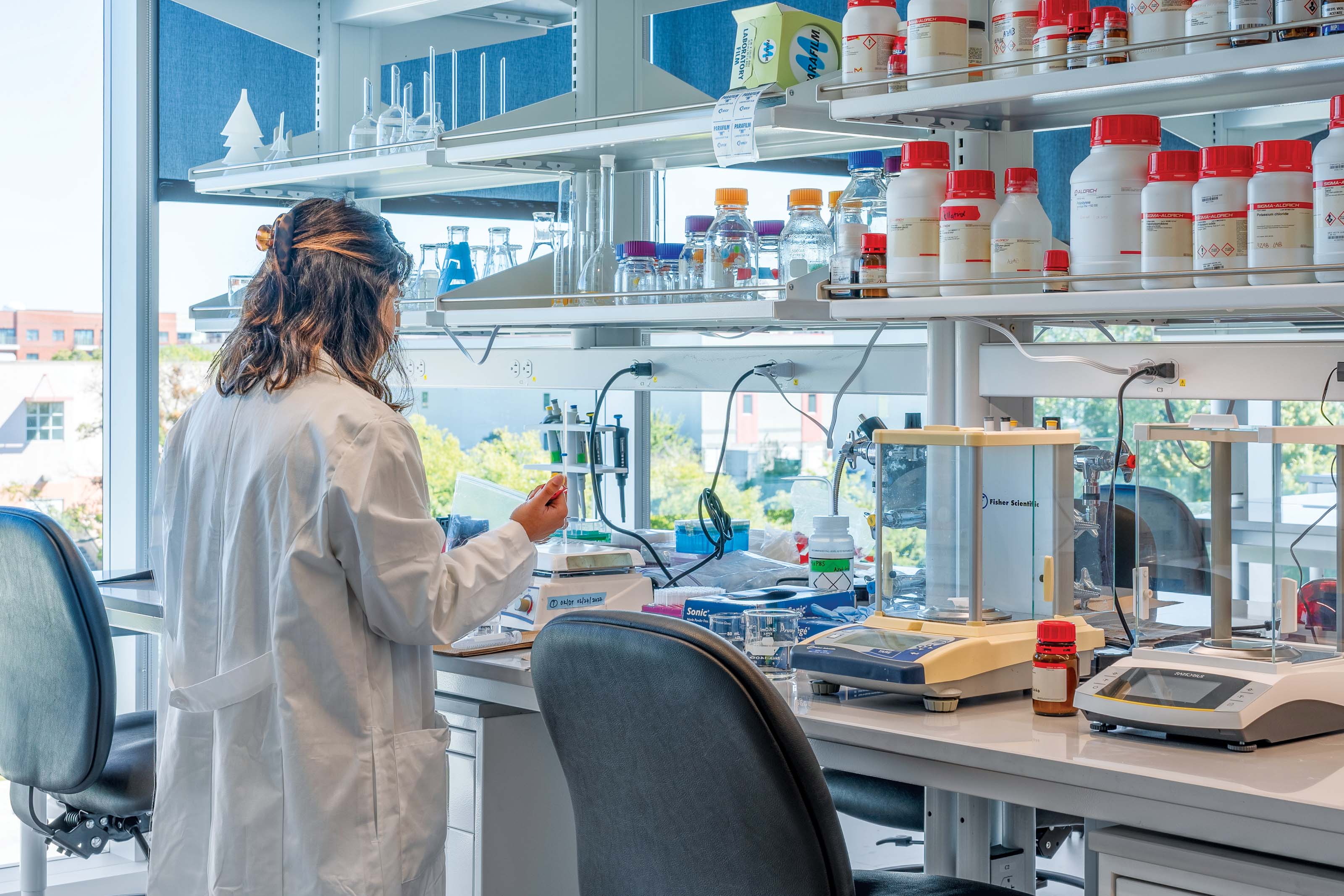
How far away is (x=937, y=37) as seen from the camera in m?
1.87

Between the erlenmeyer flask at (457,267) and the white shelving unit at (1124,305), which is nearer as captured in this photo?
the white shelving unit at (1124,305)

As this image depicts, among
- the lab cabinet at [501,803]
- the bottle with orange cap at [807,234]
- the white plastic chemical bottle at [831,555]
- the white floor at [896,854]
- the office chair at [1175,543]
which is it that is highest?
the bottle with orange cap at [807,234]

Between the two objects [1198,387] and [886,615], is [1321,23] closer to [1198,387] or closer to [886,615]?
[1198,387]

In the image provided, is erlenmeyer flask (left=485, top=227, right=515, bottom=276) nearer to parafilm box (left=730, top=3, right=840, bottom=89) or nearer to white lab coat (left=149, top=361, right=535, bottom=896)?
parafilm box (left=730, top=3, right=840, bottom=89)

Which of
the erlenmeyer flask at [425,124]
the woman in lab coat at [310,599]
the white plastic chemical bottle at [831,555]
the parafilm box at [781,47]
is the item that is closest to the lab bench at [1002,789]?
the woman in lab coat at [310,599]

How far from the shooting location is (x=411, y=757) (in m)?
1.74

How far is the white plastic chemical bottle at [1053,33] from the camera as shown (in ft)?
5.81

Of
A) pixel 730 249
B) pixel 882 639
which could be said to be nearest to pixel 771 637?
pixel 882 639

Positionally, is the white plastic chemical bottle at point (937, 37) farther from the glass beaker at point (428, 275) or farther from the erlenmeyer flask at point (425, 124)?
the glass beaker at point (428, 275)

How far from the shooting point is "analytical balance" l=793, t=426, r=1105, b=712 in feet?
5.72

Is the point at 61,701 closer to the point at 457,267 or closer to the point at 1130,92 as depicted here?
the point at 457,267

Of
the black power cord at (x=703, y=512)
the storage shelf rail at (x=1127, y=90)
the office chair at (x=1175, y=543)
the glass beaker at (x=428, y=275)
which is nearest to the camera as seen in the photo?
the storage shelf rail at (x=1127, y=90)

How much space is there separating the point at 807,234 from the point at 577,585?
0.75 metres

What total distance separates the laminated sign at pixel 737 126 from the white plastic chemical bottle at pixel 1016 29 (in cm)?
39
